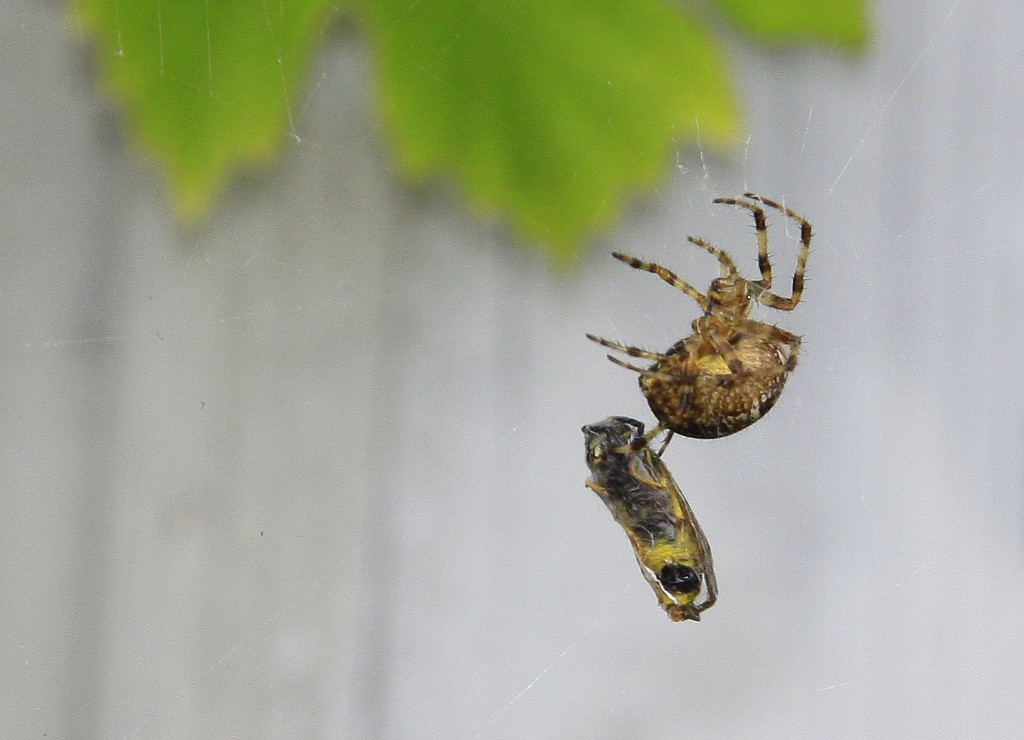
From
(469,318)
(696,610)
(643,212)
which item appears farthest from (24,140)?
(696,610)

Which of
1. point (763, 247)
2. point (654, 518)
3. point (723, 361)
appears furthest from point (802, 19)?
point (654, 518)

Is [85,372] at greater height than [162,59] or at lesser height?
lesser

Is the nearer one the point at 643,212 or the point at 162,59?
the point at 162,59

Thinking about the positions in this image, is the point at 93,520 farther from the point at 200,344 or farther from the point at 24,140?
the point at 24,140

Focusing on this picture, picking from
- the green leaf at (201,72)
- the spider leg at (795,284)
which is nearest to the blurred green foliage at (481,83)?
the green leaf at (201,72)

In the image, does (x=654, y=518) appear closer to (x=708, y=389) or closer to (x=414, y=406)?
(x=708, y=389)

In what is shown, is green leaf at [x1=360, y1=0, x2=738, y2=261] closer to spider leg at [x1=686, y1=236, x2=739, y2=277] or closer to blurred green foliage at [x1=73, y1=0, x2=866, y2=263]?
blurred green foliage at [x1=73, y1=0, x2=866, y2=263]

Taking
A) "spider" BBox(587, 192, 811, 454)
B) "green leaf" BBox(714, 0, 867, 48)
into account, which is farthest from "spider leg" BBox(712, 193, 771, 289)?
"green leaf" BBox(714, 0, 867, 48)
